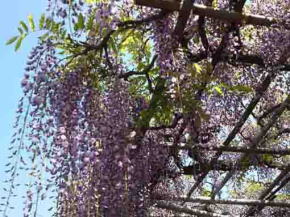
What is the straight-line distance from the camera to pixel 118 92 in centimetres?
329

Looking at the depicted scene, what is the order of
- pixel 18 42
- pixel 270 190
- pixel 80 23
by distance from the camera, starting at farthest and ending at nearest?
pixel 270 190 < pixel 18 42 < pixel 80 23

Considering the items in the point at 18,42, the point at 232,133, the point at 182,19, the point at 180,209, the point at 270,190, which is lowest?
the point at 18,42

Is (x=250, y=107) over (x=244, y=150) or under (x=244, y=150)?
over

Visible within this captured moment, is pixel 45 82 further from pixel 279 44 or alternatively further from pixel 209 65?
pixel 279 44

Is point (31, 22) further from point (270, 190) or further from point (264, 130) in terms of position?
point (270, 190)

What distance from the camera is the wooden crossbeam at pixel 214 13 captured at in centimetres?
293

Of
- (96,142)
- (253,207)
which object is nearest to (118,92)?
(96,142)

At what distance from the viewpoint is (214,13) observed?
10.1ft

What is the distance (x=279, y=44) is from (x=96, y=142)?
4.66 feet

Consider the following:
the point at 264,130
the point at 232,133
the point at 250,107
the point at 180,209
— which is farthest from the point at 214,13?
the point at 180,209

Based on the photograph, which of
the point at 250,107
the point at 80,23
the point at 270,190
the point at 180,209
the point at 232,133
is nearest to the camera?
the point at 80,23

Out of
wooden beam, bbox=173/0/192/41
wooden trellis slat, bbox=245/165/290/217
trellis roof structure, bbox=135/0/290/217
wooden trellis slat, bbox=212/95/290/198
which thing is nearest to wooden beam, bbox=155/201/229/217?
trellis roof structure, bbox=135/0/290/217

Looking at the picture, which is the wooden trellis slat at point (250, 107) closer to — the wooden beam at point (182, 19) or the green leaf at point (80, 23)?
the wooden beam at point (182, 19)

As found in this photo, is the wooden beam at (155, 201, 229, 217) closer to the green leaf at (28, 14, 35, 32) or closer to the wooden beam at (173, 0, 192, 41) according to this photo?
the wooden beam at (173, 0, 192, 41)
